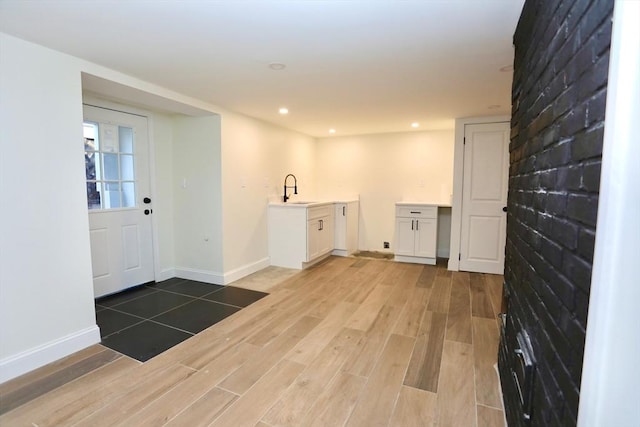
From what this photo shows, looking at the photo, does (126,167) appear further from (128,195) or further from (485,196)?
(485,196)

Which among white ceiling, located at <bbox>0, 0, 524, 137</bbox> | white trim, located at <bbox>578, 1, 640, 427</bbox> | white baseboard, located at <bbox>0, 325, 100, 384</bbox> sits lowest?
white baseboard, located at <bbox>0, 325, 100, 384</bbox>

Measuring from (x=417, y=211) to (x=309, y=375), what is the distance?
335 cm

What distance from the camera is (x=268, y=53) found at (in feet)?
7.27

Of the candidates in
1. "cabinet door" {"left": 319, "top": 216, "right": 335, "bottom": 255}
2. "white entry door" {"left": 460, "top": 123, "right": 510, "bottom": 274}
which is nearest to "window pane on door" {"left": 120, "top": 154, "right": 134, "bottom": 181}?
"cabinet door" {"left": 319, "top": 216, "right": 335, "bottom": 255}

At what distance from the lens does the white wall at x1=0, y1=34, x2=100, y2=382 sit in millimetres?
1984

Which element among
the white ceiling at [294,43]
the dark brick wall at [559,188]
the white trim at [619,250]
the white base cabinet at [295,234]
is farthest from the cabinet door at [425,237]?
the white trim at [619,250]

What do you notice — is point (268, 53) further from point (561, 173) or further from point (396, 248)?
point (396, 248)

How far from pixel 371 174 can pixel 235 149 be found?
105 inches

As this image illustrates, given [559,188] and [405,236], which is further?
[405,236]

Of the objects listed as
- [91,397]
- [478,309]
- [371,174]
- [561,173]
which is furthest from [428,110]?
[91,397]

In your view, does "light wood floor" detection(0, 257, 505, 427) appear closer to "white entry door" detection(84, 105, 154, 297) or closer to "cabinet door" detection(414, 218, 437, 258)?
"white entry door" detection(84, 105, 154, 297)

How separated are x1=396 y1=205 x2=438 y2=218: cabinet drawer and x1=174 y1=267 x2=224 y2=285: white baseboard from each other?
2787 millimetres

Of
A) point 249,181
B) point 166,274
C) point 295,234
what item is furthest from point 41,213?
point 295,234

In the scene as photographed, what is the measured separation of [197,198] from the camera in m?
3.93
